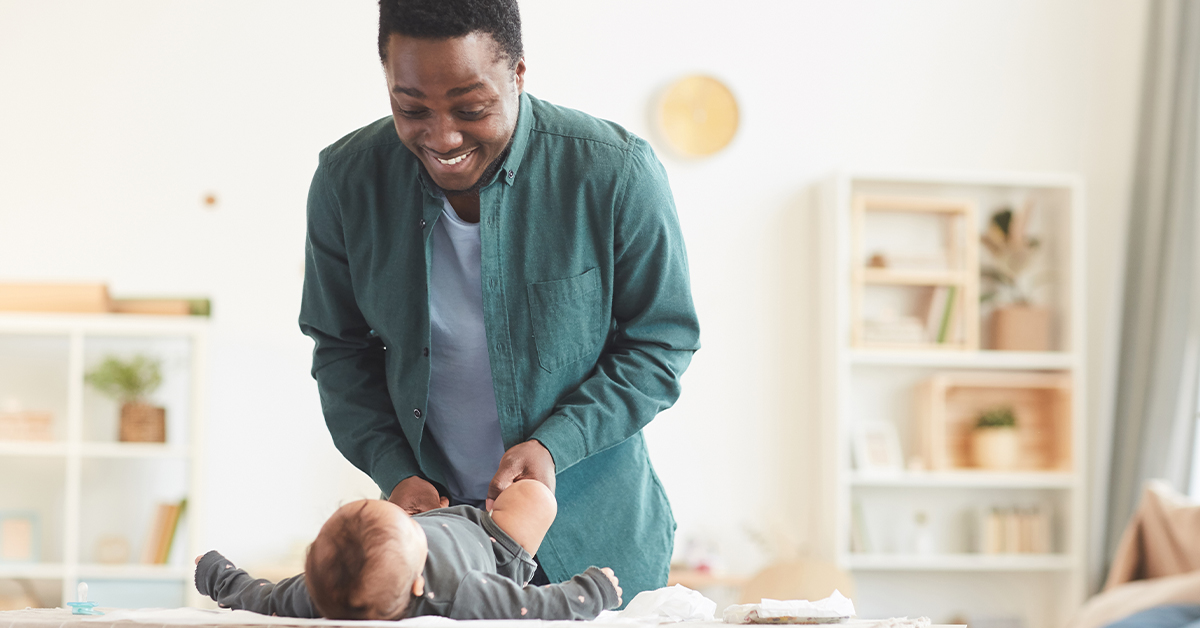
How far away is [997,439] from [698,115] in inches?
60.8

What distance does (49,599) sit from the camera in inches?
137

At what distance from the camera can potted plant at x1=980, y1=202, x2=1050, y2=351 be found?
3990mm

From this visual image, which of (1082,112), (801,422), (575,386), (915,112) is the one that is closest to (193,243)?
(801,422)

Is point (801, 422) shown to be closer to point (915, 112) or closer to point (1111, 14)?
point (915, 112)

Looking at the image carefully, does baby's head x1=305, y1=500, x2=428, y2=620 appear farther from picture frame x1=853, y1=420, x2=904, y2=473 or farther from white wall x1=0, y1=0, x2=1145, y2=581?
picture frame x1=853, y1=420, x2=904, y2=473

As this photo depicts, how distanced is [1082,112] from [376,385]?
369 cm

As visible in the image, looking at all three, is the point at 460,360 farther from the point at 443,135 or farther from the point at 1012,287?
the point at 1012,287

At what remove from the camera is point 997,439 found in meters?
3.91

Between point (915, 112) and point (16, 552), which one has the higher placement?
point (915, 112)

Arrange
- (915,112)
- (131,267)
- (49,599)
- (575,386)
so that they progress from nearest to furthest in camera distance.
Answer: (575,386) < (49,599) < (131,267) < (915,112)

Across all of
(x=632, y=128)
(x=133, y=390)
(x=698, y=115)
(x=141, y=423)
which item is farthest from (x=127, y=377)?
(x=698, y=115)

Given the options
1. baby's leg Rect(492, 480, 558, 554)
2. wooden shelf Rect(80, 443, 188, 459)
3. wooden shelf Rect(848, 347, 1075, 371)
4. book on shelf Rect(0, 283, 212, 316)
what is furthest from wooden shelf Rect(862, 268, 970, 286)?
baby's leg Rect(492, 480, 558, 554)

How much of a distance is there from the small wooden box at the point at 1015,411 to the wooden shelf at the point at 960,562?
0.31m

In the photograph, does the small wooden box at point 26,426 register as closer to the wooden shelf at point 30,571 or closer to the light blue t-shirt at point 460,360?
the wooden shelf at point 30,571
